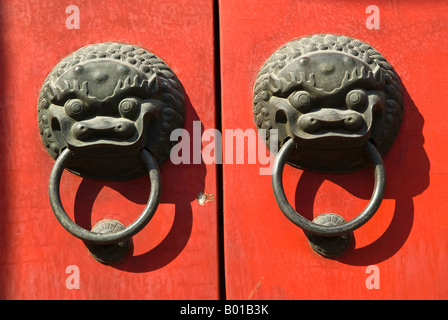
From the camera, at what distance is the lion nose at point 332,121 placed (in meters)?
1.18

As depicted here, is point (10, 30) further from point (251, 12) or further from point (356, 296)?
point (356, 296)

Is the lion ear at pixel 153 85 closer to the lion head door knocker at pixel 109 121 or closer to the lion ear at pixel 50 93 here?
the lion head door knocker at pixel 109 121

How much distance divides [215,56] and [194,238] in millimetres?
300

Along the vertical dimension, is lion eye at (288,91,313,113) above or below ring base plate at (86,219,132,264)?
above

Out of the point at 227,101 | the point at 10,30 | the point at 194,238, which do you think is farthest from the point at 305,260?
the point at 10,30

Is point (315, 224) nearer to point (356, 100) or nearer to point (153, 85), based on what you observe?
point (356, 100)

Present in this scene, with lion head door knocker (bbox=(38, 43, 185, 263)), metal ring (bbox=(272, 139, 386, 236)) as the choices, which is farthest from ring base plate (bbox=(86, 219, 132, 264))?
metal ring (bbox=(272, 139, 386, 236))

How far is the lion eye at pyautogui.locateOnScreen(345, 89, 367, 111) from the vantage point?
3.91 feet

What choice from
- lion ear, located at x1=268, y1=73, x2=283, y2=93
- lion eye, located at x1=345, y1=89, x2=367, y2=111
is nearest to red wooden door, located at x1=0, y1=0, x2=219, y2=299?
lion ear, located at x1=268, y1=73, x2=283, y2=93

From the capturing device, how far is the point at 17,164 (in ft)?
4.19

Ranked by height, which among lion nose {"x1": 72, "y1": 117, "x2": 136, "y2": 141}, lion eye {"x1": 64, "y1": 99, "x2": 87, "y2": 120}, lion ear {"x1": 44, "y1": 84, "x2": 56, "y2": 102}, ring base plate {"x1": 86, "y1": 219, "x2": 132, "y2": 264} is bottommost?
ring base plate {"x1": 86, "y1": 219, "x2": 132, "y2": 264}

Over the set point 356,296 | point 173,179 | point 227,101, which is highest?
point 227,101

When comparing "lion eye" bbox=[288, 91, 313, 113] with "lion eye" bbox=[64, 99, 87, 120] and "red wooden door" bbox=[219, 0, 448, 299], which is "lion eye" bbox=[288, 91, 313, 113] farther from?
"lion eye" bbox=[64, 99, 87, 120]

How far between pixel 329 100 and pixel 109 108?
0.33 metres
